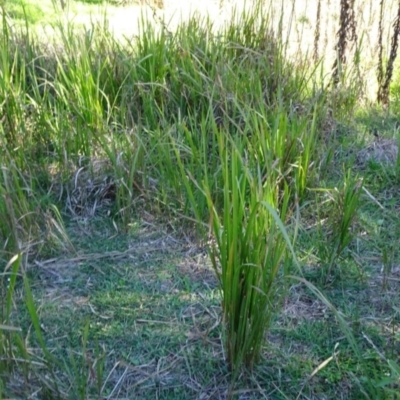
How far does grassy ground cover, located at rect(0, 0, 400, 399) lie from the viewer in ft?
5.59

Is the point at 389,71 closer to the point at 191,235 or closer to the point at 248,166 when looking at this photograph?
the point at 248,166

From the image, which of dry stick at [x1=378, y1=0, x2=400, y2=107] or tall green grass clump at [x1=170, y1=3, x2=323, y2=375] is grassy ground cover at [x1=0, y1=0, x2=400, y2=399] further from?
dry stick at [x1=378, y1=0, x2=400, y2=107]

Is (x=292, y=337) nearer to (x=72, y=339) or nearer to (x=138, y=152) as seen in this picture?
(x=72, y=339)

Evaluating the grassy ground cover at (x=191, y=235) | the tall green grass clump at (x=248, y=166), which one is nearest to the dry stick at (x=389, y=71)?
the grassy ground cover at (x=191, y=235)

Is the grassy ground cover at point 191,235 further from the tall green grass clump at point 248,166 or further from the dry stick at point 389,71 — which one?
the dry stick at point 389,71

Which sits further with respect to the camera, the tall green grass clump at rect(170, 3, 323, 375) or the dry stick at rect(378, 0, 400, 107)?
the dry stick at rect(378, 0, 400, 107)

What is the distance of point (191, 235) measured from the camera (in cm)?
243

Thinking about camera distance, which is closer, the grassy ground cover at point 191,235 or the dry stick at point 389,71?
the grassy ground cover at point 191,235

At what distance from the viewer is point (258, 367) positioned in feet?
5.87

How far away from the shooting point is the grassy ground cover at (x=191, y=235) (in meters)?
1.70

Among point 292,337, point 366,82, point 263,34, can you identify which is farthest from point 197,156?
point 366,82

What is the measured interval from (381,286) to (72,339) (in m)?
1.08

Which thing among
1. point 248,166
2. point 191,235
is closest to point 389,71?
point 248,166

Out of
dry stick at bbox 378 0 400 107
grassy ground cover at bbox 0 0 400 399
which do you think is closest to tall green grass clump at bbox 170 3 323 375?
grassy ground cover at bbox 0 0 400 399
